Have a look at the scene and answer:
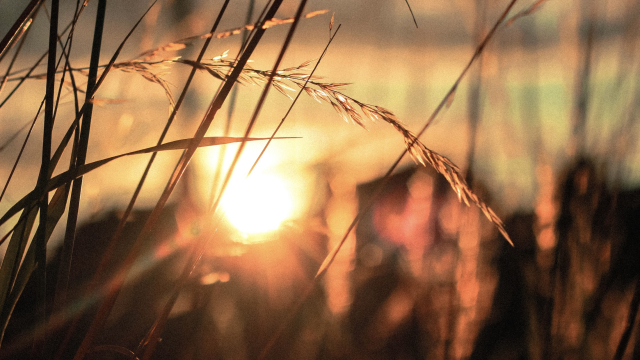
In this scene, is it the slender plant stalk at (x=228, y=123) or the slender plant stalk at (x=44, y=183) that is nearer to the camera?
the slender plant stalk at (x=44, y=183)

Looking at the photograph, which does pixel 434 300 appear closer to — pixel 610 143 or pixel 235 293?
pixel 610 143

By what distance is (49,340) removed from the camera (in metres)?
0.61

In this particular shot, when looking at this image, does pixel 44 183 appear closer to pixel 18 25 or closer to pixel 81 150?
pixel 81 150

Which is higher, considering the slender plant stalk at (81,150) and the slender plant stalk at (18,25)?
the slender plant stalk at (18,25)

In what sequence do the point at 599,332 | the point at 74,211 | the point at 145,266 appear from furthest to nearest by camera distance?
1. the point at 599,332
2. the point at 145,266
3. the point at 74,211

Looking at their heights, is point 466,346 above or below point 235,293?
below

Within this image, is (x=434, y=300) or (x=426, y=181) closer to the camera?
(x=434, y=300)

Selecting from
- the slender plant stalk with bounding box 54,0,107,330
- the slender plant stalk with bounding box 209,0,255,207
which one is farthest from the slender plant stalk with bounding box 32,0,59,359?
the slender plant stalk with bounding box 209,0,255,207

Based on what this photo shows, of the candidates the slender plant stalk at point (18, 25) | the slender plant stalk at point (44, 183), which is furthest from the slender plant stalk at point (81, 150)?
the slender plant stalk at point (18, 25)

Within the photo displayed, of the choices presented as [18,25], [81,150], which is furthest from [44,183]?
[18,25]

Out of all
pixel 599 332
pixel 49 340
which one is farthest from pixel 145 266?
pixel 599 332

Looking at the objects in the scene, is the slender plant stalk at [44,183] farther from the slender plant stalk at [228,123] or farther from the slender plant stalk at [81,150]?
the slender plant stalk at [228,123]

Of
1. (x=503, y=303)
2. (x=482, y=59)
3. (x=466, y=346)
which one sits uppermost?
(x=482, y=59)

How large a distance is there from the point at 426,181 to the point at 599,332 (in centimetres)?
79
